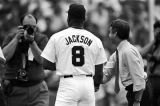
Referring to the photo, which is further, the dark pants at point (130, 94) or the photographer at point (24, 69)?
the photographer at point (24, 69)

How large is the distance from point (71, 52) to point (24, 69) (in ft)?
4.80

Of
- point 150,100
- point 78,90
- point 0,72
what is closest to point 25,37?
point 0,72

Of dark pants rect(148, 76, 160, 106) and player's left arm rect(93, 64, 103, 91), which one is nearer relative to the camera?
player's left arm rect(93, 64, 103, 91)

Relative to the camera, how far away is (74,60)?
10.1 m

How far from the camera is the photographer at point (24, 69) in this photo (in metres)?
11.3

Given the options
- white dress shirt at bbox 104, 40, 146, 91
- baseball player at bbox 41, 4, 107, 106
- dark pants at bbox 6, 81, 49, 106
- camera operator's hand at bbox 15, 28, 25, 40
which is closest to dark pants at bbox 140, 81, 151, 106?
white dress shirt at bbox 104, 40, 146, 91

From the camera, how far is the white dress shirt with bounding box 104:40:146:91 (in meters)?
10.7

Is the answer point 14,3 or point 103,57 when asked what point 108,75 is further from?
point 14,3

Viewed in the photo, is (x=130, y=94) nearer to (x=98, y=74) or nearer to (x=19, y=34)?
(x=98, y=74)

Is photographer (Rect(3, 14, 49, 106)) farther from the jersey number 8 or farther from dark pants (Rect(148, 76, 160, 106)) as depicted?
dark pants (Rect(148, 76, 160, 106))

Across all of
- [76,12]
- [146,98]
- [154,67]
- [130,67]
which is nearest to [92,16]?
[154,67]

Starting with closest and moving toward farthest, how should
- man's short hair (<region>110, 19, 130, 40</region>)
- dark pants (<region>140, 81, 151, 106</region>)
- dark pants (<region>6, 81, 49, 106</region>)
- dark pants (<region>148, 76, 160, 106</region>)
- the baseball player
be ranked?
1. the baseball player
2. man's short hair (<region>110, 19, 130, 40</region>)
3. dark pants (<region>6, 81, 49, 106</region>)
4. dark pants (<region>140, 81, 151, 106</region>)
5. dark pants (<region>148, 76, 160, 106</region>)

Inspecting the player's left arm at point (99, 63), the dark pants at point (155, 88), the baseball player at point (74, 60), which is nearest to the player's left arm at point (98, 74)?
the player's left arm at point (99, 63)

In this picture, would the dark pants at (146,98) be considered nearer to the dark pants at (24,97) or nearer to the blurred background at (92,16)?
the dark pants at (24,97)
